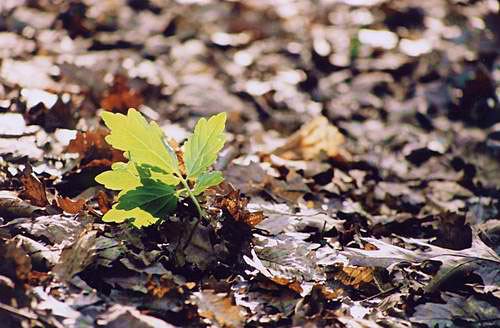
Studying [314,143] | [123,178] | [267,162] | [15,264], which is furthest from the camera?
[314,143]

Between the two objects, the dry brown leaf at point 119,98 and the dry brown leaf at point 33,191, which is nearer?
the dry brown leaf at point 33,191

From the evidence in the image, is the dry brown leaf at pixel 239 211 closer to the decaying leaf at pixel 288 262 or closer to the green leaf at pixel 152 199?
the decaying leaf at pixel 288 262

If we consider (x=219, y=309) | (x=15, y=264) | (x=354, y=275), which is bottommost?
(x=354, y=275)

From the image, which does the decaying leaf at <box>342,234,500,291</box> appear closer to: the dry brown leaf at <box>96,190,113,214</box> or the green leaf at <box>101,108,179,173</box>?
the green leaf at <box>101,108,179,173</box>

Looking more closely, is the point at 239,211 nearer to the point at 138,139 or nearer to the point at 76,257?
the point at 138,139

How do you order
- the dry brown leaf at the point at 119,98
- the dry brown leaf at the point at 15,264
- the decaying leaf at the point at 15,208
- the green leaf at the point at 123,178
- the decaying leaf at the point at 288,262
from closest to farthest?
the dry brown leaf at the point at 15,264
the green leaf at the point at 123,178
the decaying leaf at the point at 288,262
the decaying leaf at the point at 15,208
the dry brown leaf at the point at 119,98

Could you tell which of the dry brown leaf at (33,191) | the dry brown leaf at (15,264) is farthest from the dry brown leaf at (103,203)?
the dry brown leaf at (15,264)

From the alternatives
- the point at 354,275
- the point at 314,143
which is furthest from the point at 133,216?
the point at 314,143

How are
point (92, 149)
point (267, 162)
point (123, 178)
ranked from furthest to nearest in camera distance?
point (267, 162), point (92, 149), point (123, 178)
